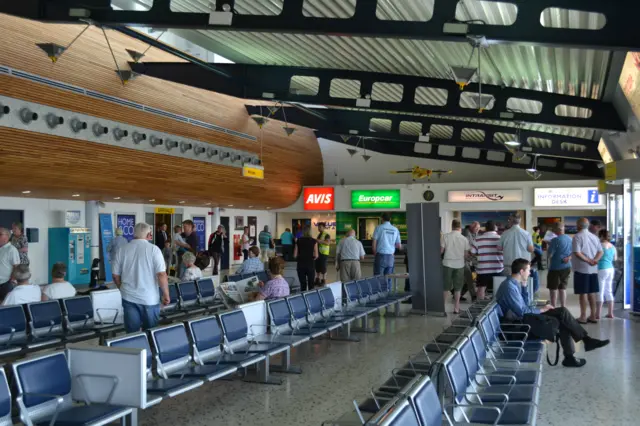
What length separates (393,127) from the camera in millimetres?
14789

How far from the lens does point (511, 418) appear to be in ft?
12.6

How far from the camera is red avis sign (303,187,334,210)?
23.4 meters

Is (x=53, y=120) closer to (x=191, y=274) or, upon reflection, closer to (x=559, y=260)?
(x=191, y=274)

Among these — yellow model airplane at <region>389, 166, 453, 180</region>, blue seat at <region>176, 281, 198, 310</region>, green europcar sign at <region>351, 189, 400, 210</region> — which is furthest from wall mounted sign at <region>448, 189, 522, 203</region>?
blue seat at <region>176, 281, 198, 310</region>

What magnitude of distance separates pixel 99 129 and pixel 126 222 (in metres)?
7.59

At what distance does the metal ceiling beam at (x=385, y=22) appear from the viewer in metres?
5.41

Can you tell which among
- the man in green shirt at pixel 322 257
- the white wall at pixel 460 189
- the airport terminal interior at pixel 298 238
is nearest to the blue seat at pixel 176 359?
the airport terminal interior at pixel 298 238

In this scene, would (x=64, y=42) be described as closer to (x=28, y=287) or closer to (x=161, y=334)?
(x=28, y=287)

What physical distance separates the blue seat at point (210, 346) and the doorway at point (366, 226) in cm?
1890

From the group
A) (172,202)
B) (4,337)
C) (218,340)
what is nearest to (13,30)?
(4,337)

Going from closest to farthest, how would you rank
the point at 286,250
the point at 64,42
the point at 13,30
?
the point at 13,30
the point at 64,42
the point at 286,250

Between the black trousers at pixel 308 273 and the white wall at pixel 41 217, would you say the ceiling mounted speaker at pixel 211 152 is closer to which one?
the white wall at pixel 41 217

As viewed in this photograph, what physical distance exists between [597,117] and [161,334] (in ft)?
25.5

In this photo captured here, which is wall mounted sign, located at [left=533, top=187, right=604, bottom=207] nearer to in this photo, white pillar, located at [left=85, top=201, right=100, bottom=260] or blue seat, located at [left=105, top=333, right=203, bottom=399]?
white pillar, located at [left=85, top=201, right=100, bottom=260]
